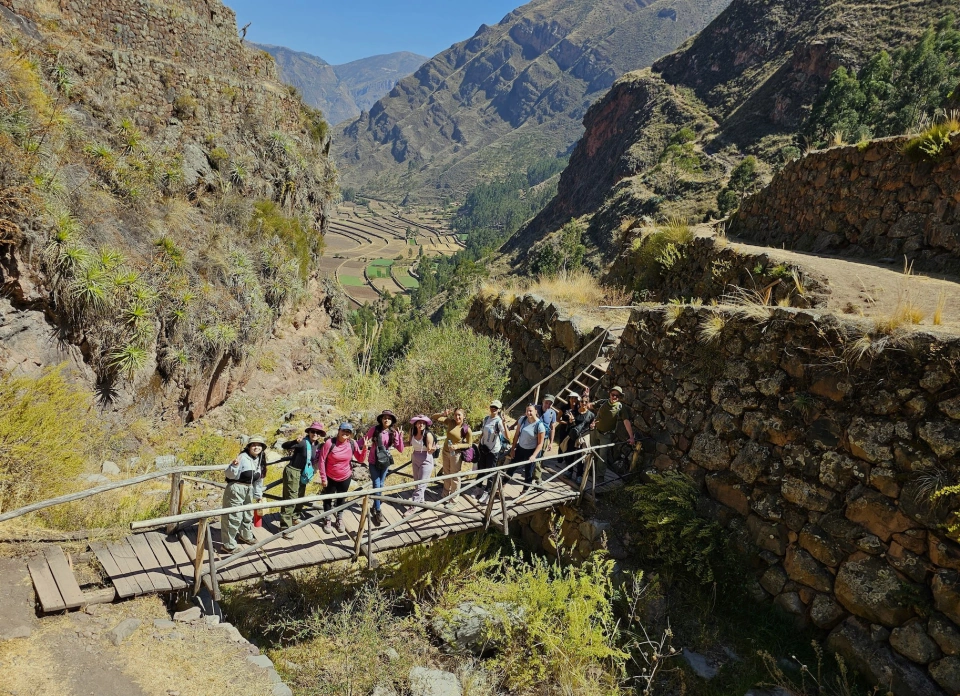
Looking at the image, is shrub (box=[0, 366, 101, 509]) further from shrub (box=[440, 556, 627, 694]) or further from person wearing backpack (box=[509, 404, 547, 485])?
person wearing backpack (box=[509, 404, 547, 485])

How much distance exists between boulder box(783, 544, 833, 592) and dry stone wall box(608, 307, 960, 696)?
0.01 metres

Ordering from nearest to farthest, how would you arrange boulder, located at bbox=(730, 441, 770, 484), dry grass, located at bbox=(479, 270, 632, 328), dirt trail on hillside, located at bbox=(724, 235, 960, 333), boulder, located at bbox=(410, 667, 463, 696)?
boulder, located at bbox=(410, 667, 463, 696), dirt trail on hillside, located at bbox=(724, 235, 960, 333), boulder, located at bbox=(730, 441, 770, 484), dry grass, located at bbox=(479, 270, 632, 328)

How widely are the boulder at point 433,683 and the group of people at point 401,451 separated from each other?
5.86 ft

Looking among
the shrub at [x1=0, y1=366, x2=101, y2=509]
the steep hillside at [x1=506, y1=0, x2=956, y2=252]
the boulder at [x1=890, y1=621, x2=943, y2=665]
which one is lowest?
the boulder at [x1=890, y1=621, x2=943, y2=665]

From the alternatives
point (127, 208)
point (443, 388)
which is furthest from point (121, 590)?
point (127, 208)

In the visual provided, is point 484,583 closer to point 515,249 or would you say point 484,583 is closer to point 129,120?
Result: point 129,120

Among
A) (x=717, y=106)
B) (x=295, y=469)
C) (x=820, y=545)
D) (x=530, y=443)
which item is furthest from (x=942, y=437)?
(x=717, y=106)

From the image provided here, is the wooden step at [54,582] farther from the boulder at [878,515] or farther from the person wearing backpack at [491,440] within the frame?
the boulder at [878,515]

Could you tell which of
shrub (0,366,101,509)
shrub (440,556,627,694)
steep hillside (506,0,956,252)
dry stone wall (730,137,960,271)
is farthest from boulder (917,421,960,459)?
steep hillside (506,0,956,252)

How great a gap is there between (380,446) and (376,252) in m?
155

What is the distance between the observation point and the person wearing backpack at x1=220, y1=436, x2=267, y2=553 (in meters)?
5.89

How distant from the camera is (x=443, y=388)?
12.6 metres

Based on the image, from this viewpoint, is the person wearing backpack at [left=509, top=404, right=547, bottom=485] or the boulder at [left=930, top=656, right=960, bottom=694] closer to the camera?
the boulder at [left=930, top=656, right=960, bottom=694]

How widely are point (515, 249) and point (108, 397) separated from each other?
84.9m
